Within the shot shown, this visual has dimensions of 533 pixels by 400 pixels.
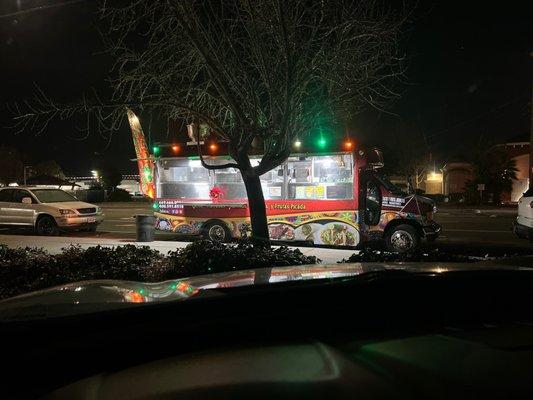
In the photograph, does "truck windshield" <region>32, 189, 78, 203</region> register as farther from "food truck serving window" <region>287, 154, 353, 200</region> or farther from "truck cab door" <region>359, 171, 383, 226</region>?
"truck cab door" <region>359, 171, 383, 226</region>

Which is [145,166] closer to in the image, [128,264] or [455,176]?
[128,264]

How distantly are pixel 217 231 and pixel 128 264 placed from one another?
7347 mm

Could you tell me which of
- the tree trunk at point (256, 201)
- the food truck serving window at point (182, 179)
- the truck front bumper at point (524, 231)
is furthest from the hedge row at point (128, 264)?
the food truck serving window at point (182, 179)

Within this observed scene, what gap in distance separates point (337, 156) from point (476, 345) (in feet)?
41.7

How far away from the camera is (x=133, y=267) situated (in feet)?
26.8

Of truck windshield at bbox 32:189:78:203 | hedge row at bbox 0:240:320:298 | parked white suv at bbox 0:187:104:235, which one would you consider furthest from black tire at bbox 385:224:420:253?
truck windshield at bbox 32:189:78:203

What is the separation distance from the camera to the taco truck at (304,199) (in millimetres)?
13945

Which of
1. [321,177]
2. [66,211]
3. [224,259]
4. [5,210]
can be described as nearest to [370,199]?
[321,177]

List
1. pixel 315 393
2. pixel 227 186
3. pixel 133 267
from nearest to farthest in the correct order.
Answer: pixel 315 393 < pixel 133 267 < pixel 227 186

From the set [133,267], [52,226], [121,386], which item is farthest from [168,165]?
[121,386]

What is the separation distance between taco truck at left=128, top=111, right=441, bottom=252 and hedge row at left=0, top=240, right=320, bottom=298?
5.49 meters

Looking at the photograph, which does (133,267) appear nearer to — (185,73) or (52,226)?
(185,73)

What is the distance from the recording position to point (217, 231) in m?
15.6

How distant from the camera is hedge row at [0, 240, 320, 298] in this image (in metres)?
7.70
